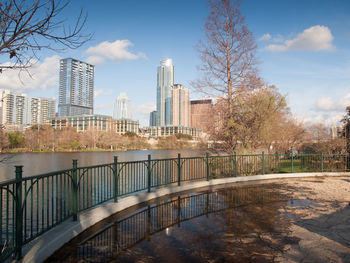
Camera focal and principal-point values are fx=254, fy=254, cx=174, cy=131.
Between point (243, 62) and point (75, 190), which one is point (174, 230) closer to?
point (75, 190)

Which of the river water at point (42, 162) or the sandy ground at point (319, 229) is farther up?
the sandy ground at point (319, 229)

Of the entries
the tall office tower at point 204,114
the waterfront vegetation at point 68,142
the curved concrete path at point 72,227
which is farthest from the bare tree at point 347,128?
the waterfront vegetation at point 68,142

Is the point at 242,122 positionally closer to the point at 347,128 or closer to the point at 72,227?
the point at 347,128

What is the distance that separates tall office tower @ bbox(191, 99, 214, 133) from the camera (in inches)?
658

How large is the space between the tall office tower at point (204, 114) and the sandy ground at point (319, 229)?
8.41m

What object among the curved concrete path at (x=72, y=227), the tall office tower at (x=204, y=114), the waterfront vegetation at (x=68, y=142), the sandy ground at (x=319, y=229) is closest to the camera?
the curved concrete path at (x=72, y=227)

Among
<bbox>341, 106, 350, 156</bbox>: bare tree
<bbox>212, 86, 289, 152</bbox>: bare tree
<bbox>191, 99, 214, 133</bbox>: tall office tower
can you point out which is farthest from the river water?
<bbox>341, 106, 350, 156</bbox>: bare tree

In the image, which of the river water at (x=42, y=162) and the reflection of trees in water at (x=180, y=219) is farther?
the river water at (x=42, y=162)

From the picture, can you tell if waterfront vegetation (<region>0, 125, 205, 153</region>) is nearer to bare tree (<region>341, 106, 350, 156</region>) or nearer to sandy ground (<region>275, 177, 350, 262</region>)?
bare tree (<region>341, 106, 350, 156</region>)

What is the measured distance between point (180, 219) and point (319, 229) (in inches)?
118

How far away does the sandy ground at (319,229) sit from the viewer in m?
4.02

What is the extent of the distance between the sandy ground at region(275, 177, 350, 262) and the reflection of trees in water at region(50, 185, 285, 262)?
1.91 feet

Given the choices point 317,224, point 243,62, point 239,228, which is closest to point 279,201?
point 317,224

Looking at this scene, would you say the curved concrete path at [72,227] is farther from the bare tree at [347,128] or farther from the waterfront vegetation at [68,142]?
the waterfront vegetation at [68,142]
